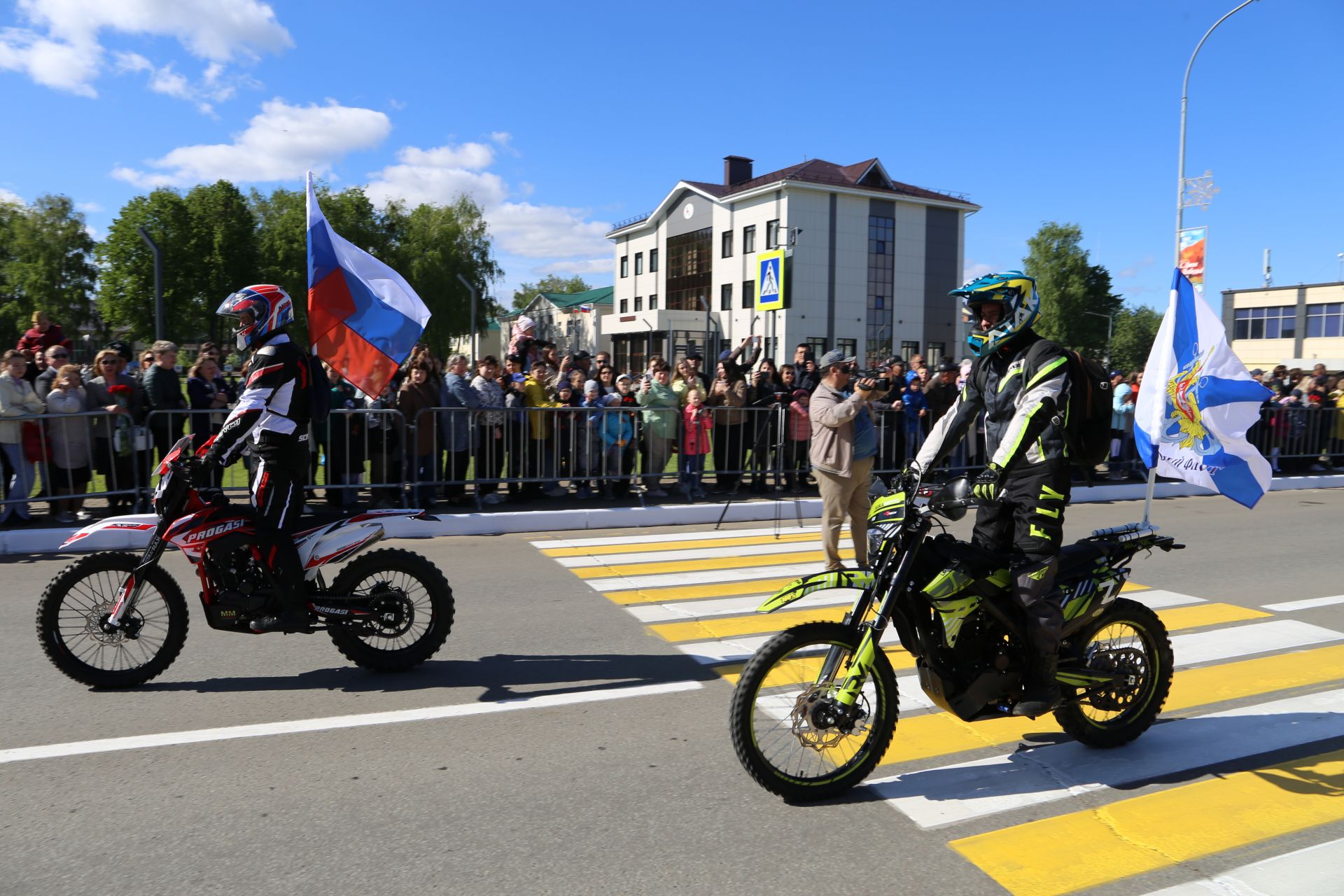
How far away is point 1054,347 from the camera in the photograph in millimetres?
3920

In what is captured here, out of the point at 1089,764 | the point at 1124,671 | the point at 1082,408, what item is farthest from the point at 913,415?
the point at 1082,408

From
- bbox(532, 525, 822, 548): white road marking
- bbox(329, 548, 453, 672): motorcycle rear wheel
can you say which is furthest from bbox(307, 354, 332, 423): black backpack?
bbox(532, 525, 822, 548): white road marking

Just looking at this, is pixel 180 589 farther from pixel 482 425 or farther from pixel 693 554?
pixel 482 425

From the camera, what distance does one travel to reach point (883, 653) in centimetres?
380

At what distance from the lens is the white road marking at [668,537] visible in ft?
32.7

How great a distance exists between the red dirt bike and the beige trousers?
3995 millimetres

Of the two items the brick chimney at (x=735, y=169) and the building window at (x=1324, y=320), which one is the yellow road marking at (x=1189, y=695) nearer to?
the brick chimney at (x=735, y=169)

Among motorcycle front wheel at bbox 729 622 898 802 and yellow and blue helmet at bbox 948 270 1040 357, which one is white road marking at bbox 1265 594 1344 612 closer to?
yellow and blue helmet at bbox 948 270 1040 357

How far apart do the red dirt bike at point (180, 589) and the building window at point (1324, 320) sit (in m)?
78.5

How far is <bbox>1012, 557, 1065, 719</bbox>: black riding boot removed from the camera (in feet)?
12.7

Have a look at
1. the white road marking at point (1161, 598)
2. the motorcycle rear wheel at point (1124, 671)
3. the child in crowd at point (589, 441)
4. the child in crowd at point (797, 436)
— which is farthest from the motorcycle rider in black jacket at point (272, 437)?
the child in crowd at point (797, 436)

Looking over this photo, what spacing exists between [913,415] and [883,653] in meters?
10.4

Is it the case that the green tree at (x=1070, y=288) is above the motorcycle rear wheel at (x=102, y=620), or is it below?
above

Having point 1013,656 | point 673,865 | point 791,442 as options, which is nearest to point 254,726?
point 673,865
